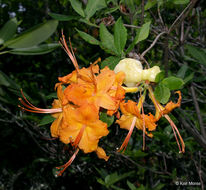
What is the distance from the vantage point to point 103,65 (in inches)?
50.1

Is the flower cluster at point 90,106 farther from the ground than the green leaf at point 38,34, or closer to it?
closer to it

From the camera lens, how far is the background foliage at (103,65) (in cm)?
134

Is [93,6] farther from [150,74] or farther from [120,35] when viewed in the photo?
[150,74]

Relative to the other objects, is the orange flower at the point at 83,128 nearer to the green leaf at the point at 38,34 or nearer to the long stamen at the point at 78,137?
the long stamen at the point at 78,137

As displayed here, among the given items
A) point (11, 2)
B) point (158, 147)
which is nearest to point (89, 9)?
point (158, 147)

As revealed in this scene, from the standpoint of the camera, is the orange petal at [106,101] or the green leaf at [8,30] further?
the green leaf at [8,30]

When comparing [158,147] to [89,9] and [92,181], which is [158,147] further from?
[89,9]

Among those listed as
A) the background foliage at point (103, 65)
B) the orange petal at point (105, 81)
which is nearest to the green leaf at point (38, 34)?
the background foliage at point (103, 65)

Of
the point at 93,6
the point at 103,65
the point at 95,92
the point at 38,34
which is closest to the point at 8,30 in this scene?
the point at 38,34

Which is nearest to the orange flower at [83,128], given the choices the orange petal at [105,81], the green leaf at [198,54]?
the orange petal at [105,81]

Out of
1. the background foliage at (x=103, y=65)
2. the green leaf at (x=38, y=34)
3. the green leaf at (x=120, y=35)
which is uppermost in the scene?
the green leaf at (x=38, y=34)

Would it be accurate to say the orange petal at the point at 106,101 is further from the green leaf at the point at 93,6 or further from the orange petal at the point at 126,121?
the green leaf at the point at 93,6

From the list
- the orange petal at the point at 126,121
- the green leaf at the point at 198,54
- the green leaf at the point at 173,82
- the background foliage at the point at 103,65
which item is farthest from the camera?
the green leaf at the point at 198,54

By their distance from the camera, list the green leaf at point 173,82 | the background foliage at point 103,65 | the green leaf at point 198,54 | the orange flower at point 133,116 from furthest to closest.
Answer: the green leaf at point 198,54 < the background foliage at point 103,65 < the orange flower at point 133,116 < the green leaf at point 173,82
